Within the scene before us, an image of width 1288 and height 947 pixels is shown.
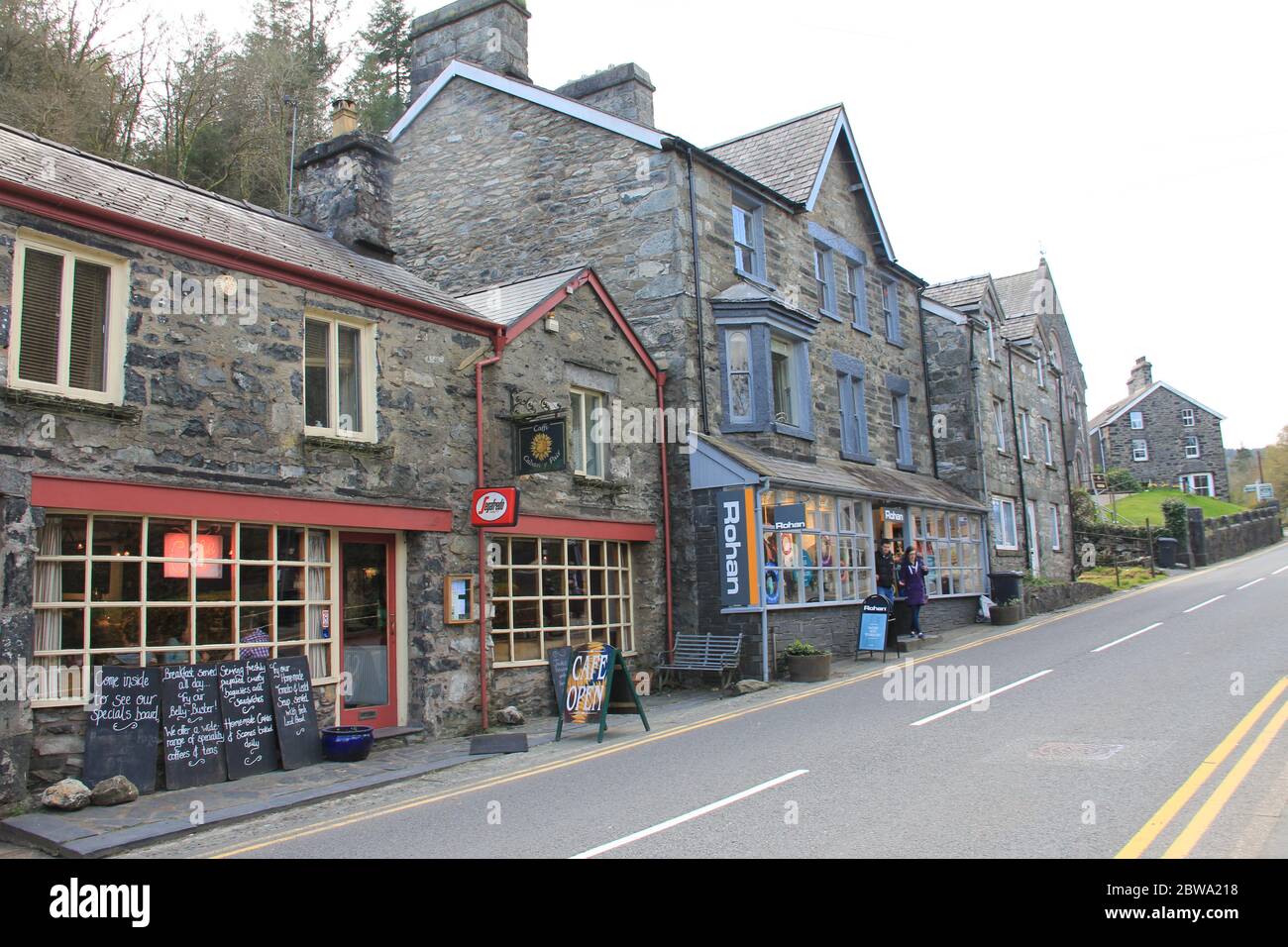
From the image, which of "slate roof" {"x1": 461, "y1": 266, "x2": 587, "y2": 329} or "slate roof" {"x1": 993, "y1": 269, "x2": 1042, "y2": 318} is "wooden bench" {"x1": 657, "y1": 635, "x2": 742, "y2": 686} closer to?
"slate roof" {"x1": 461, "y1": 266, "x2": 587, "y2": 329}

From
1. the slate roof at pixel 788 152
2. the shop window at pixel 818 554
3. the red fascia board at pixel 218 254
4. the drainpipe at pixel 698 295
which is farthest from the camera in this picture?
the slate roof at pixel 788 152

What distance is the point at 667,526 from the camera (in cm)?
1689

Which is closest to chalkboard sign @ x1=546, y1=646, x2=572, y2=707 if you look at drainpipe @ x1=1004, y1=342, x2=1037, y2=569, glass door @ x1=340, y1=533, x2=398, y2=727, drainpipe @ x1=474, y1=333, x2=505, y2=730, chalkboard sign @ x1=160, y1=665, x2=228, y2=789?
drainpipe @ x1=474, y1=333, x2=505, y2=730

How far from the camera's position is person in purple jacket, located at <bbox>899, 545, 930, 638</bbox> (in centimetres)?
1869

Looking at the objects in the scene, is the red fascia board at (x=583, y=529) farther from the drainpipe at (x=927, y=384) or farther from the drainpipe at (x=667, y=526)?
the drainpipe at (x=927, y=384)

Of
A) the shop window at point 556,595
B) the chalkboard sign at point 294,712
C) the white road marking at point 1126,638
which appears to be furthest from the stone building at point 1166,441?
the chalkboard sign at point 294,712

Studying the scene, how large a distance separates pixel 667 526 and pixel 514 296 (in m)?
4.65

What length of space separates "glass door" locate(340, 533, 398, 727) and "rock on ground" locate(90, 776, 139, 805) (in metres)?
2.96

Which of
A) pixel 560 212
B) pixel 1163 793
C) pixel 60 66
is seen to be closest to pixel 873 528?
pixel 560 212

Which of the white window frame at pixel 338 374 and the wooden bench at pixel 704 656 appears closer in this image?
the white window frame at pixel 338 374

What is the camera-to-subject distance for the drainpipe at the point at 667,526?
55.1 ft

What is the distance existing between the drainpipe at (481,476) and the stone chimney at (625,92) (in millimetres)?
9178

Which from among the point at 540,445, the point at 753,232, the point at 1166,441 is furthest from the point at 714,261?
the point at 1166,441
